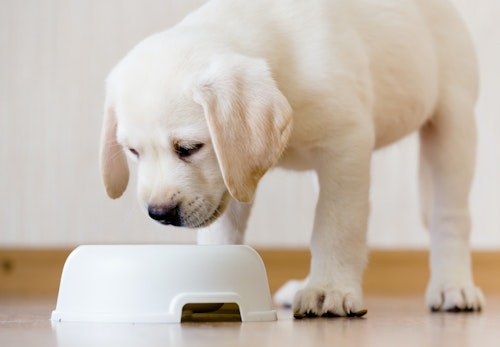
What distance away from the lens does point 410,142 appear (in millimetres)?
4816

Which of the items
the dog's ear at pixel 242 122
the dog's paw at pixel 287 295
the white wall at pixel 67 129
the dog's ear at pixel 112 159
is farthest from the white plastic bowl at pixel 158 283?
the white wall at pixel 67 129

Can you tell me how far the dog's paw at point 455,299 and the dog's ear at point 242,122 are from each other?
909 mm

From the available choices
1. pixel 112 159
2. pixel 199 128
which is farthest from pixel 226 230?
pixel 199 128

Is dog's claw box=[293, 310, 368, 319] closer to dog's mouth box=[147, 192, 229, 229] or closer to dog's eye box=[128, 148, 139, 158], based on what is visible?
dog's mouth box=[147, 192, 229, 229]

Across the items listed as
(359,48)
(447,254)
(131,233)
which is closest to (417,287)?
(131,233)

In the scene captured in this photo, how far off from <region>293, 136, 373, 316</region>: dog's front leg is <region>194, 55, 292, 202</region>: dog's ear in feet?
1.00

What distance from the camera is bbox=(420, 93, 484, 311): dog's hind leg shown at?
3062mm

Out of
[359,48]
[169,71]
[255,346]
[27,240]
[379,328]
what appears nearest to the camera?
[255,346]

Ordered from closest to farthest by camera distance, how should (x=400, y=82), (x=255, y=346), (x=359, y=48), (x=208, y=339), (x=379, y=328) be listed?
(x=255, y=346), (x=208, y=339), (x=379, y=328), (x=359, y=48), (x=400, y=82)

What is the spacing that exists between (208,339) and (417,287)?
298cm

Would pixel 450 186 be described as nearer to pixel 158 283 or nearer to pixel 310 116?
pixel 310 116

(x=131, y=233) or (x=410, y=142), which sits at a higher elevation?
(x=410, y=142)

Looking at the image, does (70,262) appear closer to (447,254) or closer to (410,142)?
(447,254)

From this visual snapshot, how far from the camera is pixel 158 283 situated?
226cm
